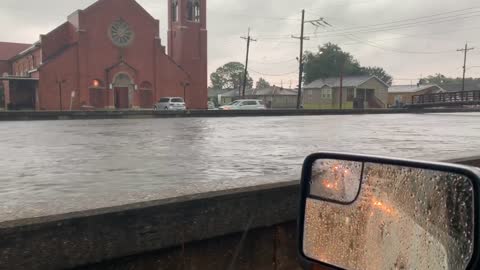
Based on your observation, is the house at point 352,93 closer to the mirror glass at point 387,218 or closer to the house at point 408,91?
the house at point 408,91

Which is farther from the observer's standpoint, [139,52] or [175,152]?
[139,52]

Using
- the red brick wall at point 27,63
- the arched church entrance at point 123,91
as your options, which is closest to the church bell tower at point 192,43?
the arched church entrance at point 123,91

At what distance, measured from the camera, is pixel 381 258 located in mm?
1781

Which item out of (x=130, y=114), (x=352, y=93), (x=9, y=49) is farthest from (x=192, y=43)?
(x=9, y=49)

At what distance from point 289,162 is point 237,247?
335 cm

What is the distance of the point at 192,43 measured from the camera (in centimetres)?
5862

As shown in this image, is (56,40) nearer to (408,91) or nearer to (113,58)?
(113,58)

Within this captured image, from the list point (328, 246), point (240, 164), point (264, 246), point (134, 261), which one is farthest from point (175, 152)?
point (328, 246)

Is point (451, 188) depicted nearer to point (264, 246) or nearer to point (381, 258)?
point (381, 258)

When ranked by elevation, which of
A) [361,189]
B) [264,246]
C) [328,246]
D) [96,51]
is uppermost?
[96,51]

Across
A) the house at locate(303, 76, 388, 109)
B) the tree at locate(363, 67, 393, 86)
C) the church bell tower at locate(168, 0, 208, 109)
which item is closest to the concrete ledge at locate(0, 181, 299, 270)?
the church bell tower at locate(168, 0, 208, 109)

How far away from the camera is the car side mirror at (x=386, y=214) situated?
145 centimetres

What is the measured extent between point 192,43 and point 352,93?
110ft

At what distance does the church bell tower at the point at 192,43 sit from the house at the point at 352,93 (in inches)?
1110
